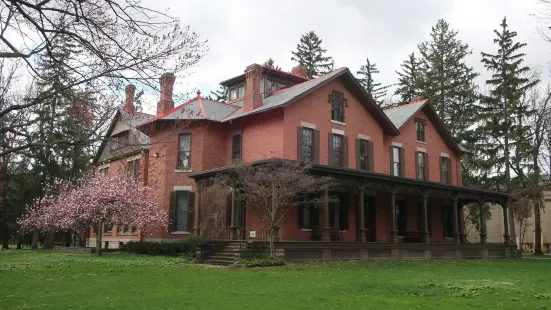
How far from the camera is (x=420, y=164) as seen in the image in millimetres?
31453

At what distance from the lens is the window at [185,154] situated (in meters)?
27.3

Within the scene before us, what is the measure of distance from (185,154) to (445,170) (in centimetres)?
1723

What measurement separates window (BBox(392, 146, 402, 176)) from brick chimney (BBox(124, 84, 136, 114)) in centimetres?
2245

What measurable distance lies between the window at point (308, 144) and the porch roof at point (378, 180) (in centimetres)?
288

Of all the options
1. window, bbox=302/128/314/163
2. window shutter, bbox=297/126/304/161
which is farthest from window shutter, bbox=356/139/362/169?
window shutter, bbox=297/126/304/161

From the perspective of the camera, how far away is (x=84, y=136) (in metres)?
9.45

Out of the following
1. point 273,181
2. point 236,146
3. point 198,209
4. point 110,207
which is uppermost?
point 236,146

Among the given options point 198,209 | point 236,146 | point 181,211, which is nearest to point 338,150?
point 236,146

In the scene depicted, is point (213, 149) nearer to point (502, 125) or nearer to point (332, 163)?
point (332, 163)

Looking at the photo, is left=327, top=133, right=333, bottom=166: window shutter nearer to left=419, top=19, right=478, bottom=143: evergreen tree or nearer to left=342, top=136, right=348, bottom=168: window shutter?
left=342, top=136, right=348, bottom=168: window shutter

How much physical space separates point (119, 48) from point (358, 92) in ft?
67.9

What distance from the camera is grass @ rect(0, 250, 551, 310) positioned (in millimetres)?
9703

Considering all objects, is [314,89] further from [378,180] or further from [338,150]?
[378,180]

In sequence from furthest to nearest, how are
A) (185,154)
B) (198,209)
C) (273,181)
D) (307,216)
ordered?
(185,154), (307,216), (198,209), (273,181)
